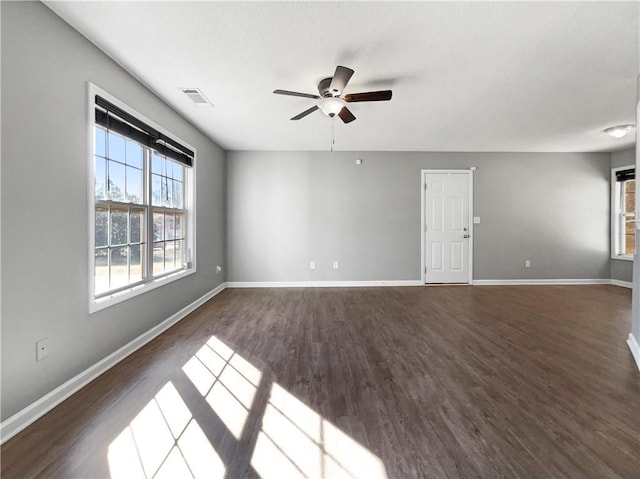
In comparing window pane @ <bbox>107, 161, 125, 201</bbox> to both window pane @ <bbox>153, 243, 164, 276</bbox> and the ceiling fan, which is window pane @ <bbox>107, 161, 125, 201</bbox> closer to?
window pane @ <bbox>153, 243, 164, 276</bbox>

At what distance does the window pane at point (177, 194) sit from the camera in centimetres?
345

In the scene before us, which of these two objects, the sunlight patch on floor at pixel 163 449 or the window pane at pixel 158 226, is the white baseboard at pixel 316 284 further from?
the sunlight patch on floor at pixel 163 449

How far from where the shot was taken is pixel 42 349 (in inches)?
65.2

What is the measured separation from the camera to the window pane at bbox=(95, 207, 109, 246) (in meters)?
2.18

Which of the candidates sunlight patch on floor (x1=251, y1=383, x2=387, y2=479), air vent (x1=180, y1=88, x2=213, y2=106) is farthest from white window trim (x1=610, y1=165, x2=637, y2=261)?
air vent (x1=180, y1=88, x2=213, y2=106)

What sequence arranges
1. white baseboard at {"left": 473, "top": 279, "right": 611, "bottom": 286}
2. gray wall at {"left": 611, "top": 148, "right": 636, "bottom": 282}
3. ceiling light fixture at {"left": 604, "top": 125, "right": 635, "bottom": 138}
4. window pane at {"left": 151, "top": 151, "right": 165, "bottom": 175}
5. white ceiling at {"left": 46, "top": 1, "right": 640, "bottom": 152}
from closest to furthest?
1. white ceiling at {"left": 46, "top": 1, "right": 640, "bottom": 152}
2. window pane at {"left": 151, "top": 151, "right": 165, "bottom": 175}
3. ceiling light fixture at {"left": 604, "top": 125, "right": 635, "bottom": 138}
4. gray wall at {"left": 611, "top": 148, "right": 636, "bottom": 282}
5. white baseboard at {"left": 473, "top": 279, "right": 611, "bottom": 286}

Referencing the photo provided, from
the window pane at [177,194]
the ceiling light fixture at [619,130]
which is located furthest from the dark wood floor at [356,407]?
the ceiling light fixture at [619,130]

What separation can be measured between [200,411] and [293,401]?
578 millimetres

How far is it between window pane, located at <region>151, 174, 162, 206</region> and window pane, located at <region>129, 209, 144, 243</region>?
0.25 meters

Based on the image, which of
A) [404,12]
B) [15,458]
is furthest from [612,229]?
[15,458]

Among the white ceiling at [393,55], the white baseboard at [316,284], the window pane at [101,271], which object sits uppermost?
the white ceiling at [393,55]

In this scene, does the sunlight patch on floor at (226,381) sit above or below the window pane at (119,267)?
below

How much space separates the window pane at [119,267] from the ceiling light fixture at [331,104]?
2.35m

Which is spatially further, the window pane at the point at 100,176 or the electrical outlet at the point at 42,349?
the window pane at the point at 100,176
